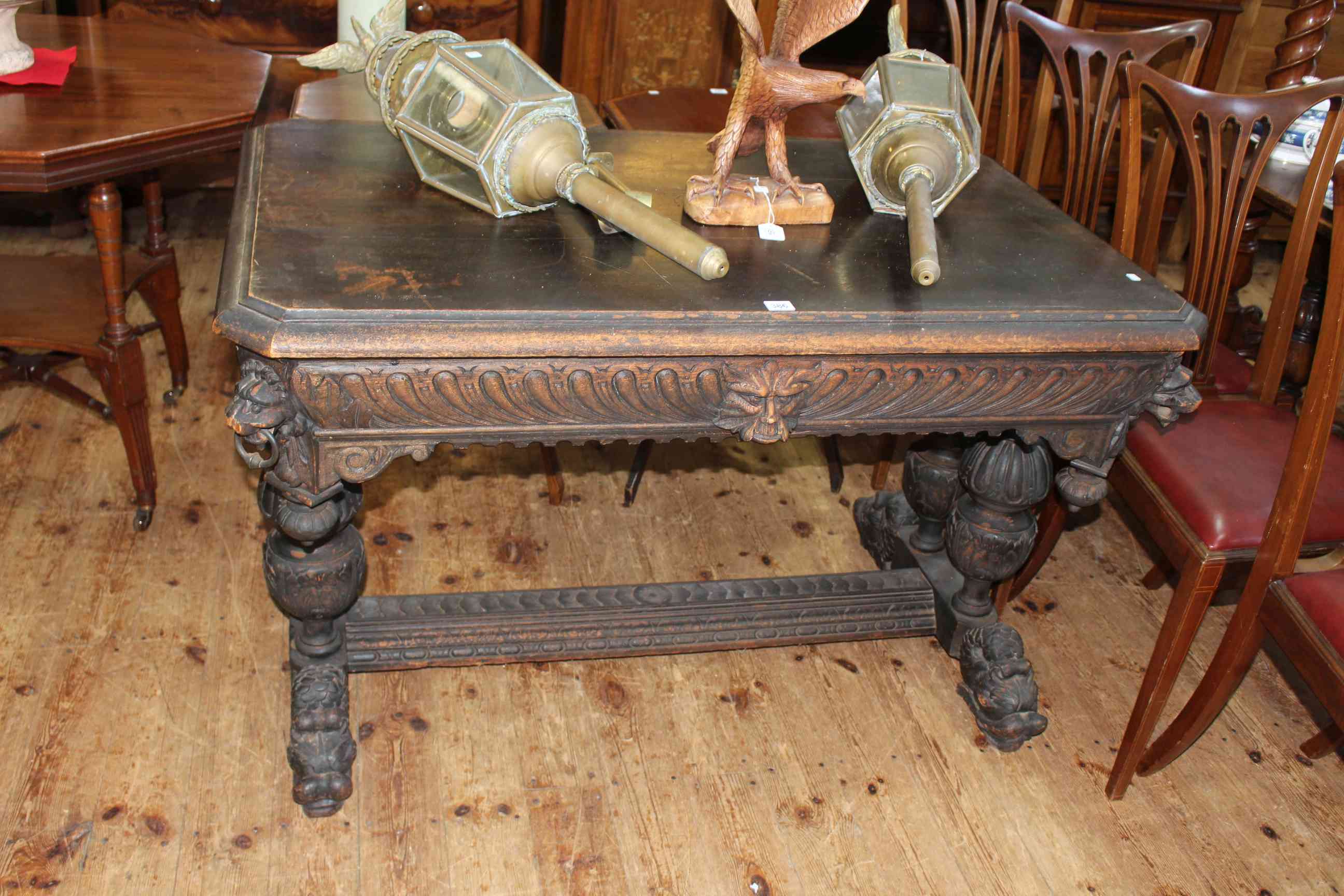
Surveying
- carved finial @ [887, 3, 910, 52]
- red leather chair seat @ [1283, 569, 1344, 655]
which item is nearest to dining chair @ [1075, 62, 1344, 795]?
red leather chair seat @ [1283, 569, 1344, 655]

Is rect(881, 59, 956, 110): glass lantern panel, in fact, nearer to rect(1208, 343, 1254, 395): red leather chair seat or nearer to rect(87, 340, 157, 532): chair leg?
rect(1208, 343, 1254, 395): red leather chair seat

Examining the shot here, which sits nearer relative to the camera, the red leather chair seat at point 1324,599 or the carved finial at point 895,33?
the red leather chair seat at point 1324,599

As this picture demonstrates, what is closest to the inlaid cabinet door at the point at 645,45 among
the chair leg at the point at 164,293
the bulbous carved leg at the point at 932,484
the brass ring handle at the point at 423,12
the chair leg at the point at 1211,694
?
the brass ring handle at the point at 423,12

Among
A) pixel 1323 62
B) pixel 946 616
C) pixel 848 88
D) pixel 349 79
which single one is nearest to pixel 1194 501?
pixel 946 616

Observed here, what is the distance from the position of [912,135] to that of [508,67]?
54 cm

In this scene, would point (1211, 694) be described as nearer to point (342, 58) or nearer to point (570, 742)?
point (570, 742)

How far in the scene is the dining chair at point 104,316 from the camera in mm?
1945

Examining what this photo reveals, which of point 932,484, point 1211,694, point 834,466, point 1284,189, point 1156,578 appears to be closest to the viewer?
point 1211,694

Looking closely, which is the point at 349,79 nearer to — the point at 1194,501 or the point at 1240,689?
the point at 1194,501

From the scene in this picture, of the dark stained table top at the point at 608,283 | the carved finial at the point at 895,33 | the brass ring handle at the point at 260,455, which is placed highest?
the carved finial at the point at 895,33

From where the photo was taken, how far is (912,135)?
59.9 inches

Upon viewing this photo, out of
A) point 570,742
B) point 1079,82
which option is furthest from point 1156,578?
point 570,742

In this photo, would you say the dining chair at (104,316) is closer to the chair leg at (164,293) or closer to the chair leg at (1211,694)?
the chair leg at (164,293)

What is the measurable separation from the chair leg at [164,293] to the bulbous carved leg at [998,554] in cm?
165
